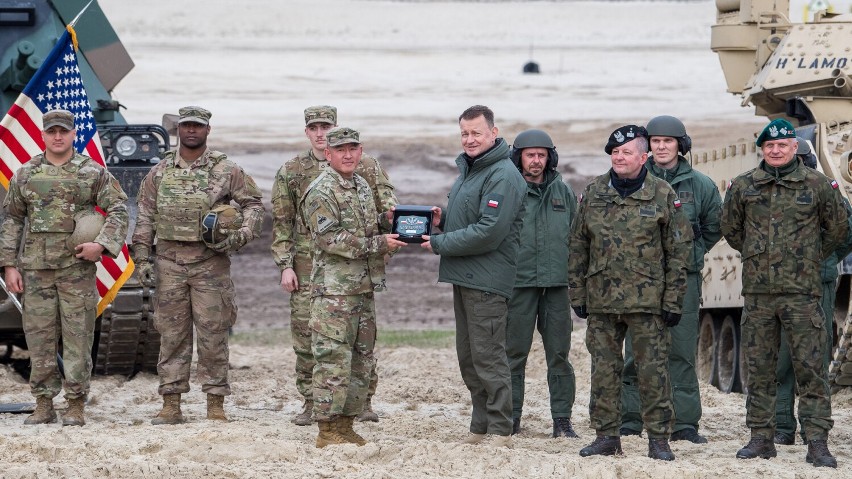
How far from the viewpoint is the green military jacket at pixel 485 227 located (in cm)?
896

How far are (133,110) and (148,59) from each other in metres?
14.5

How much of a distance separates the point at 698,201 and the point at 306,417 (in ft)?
9.11

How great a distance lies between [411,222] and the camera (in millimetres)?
9008

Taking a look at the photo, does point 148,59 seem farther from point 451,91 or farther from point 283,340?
point 283,340

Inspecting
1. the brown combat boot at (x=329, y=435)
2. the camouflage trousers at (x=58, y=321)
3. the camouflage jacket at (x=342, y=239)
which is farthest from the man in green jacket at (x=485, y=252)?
the camouflage trousers at (x=58, y=321)

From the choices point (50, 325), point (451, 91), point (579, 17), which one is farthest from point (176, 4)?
point (50, 325)

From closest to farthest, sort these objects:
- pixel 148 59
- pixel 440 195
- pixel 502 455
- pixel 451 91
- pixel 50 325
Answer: pixel 502 455
pixel 50 325
pixel 440 195
pixel 451 91
pixel 148 59

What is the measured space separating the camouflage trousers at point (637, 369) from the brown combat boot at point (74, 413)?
3.21m

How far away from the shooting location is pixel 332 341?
29.7 feet

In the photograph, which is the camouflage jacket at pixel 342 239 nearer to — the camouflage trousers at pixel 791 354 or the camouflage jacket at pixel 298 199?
the camouflage jacket at pixel 298 199

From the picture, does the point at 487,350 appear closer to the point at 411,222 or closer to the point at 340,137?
the point at 411,222

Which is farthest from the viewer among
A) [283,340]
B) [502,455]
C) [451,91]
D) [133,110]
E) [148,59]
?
[148,59]

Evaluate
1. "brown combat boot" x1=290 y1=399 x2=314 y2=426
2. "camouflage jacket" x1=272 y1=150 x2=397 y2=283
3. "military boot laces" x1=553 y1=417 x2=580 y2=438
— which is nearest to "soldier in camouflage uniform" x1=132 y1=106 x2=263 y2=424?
"camouflage jacket" x1=272 y1=150 x2=397 y2=283

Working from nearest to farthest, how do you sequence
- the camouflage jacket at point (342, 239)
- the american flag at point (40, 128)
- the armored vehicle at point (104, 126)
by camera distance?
1. the camouflage jacket at point (342, 239)
2. the american flag at point (40, 128)
3. the armored vehicle at point (104, 126)
